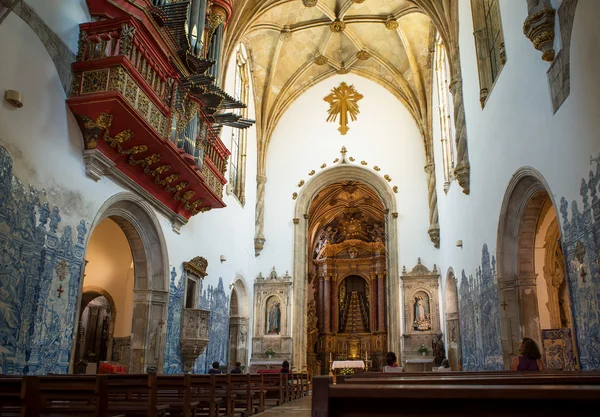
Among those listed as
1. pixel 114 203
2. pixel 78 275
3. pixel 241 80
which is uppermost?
pixel 241 80

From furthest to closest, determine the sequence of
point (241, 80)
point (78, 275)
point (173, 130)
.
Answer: point (241, 80) < point (173, 130) < point (78, 275)

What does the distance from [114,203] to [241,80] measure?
1079cm

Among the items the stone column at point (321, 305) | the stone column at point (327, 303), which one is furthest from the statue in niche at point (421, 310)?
the stone column at point (321, 305)

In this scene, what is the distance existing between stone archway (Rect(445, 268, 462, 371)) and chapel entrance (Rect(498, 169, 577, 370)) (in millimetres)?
5346

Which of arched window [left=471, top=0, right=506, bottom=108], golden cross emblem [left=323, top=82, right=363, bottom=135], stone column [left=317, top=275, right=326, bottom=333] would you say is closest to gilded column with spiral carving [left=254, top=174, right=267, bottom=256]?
golden cross emblem [left=323, top=82, right=363, bottom=135]

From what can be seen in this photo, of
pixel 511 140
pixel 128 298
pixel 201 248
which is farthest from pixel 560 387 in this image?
pixel 128 298

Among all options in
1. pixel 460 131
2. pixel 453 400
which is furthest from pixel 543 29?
pixel 453 400

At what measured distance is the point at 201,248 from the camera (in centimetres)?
1380

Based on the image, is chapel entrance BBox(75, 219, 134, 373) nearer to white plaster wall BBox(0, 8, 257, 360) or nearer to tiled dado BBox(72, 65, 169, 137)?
white plaster wall BBox(0, 8, 257, 360)

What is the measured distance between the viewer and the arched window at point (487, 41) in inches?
428

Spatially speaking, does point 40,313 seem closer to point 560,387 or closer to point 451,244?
point 560,387

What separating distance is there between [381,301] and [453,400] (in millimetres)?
30002

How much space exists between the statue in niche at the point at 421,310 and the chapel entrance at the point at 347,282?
38.1 feet

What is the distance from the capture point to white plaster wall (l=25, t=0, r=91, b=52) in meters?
7.42
